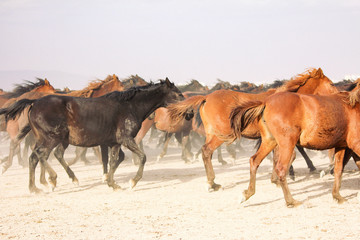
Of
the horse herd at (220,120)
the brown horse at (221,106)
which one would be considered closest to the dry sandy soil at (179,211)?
the horse herd at (220,120)

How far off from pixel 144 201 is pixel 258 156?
6.87ft

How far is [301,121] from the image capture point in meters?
6.25

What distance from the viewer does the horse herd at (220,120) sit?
627 centimetres

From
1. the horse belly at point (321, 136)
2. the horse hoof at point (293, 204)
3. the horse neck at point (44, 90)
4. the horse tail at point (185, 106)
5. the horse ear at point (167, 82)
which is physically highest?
the horse ear at point (167, 82)

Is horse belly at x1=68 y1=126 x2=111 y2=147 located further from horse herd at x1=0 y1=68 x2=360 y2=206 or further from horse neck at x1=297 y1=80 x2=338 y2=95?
horse neck at x1=297 y1=80 x2=338 y2=95

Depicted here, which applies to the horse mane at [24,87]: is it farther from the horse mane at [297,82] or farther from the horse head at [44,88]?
the horse mane at [297,82]

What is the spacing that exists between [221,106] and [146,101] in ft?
5.71

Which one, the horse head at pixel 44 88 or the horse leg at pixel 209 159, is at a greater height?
the horse head at pixel 44 88

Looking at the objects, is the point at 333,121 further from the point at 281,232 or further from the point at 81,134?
the point at 81,134

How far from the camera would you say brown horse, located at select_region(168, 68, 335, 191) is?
8328mm

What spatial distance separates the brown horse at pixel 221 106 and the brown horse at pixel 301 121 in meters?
1.67

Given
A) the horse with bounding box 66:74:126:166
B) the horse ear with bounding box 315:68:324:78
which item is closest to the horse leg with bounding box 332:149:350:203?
the horse ear with bounding box 315:68:324:78

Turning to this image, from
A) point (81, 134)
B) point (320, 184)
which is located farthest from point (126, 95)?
point (320, 184)

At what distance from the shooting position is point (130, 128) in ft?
29.3
